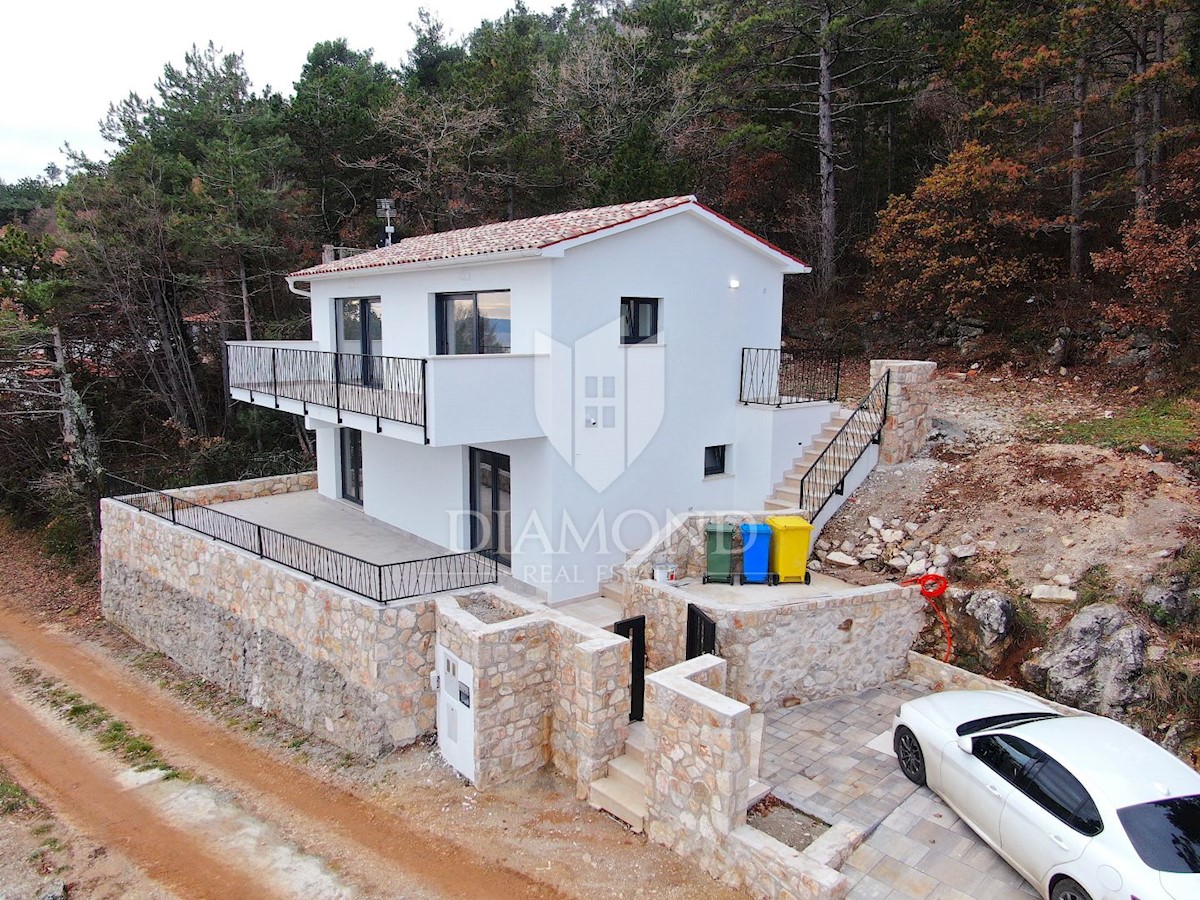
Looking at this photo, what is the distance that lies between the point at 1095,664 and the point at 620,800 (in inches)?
252

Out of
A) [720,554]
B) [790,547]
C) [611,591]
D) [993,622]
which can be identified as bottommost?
[611,591]

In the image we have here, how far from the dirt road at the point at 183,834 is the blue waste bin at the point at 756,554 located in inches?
232

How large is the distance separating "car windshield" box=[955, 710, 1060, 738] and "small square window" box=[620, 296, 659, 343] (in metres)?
7.99

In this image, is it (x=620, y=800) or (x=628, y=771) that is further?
(x=628, y=771)

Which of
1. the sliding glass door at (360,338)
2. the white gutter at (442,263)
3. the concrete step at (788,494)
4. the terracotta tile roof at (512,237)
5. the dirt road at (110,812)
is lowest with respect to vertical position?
the dirt road at (110,812)

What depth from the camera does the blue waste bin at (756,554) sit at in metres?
12.4

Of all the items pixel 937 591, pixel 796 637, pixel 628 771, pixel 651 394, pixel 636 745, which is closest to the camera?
pixel 628 771

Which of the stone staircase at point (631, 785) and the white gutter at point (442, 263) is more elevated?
the white gutter at point (442, 263)

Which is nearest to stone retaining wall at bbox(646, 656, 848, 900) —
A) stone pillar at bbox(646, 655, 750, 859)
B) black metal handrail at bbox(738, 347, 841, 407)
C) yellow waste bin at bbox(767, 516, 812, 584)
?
stone pillar at bbox(646, 655, 750, 859)

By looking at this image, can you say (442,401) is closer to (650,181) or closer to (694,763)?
(694,763)

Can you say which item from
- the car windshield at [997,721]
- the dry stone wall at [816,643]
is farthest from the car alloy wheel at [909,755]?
the dry stone wall at [816,643]

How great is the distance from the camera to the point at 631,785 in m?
9.41

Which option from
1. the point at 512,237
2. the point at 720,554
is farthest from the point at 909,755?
the point at 512,237

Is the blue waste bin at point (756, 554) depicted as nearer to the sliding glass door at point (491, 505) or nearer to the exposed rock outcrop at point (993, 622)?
the exposed rock outcrop at point (993, 622)
